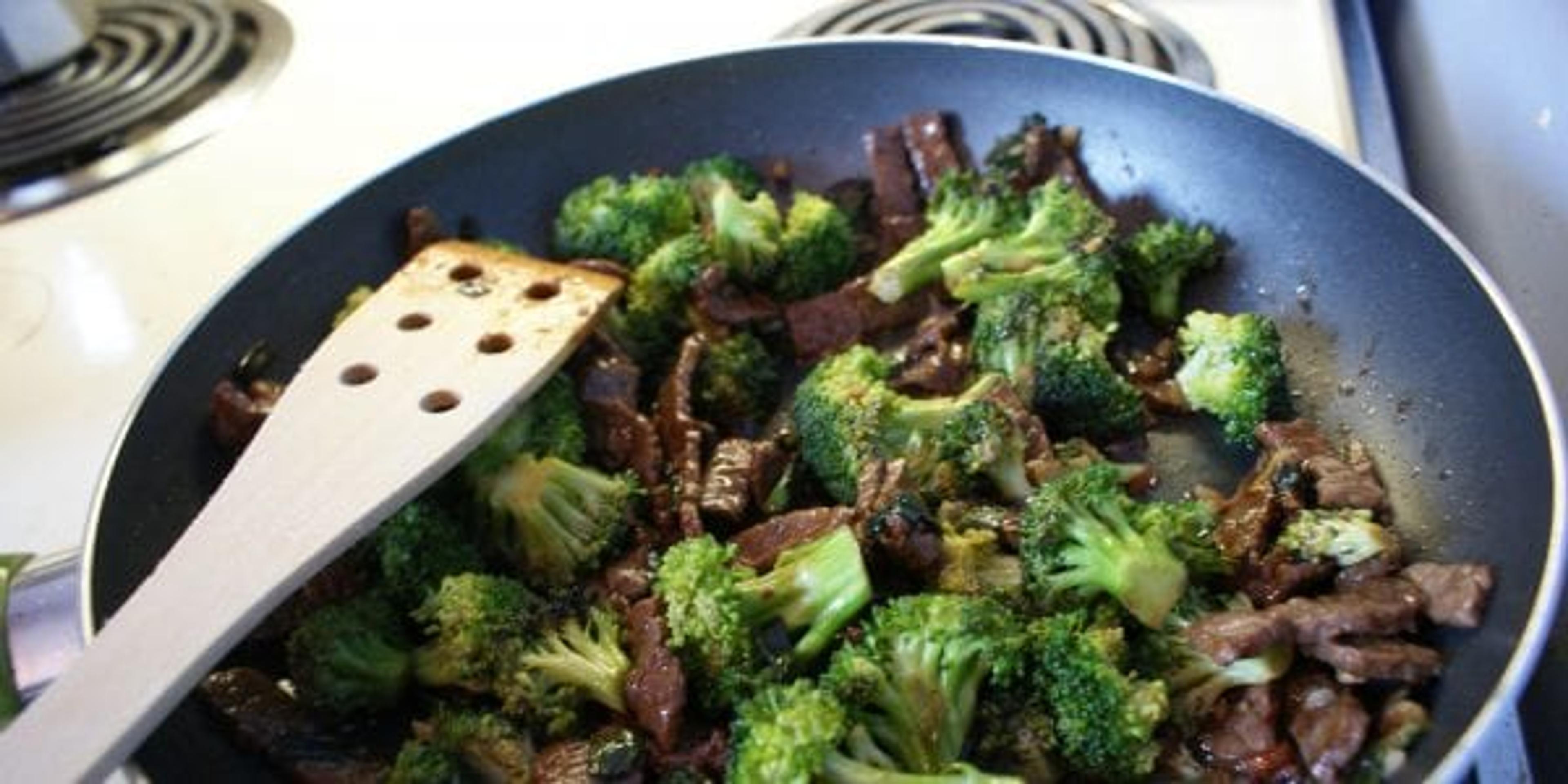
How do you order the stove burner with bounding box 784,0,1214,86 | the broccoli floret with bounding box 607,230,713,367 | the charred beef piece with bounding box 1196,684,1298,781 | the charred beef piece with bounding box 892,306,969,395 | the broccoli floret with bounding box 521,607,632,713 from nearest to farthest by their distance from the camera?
the charred beef piece with bounding box 1196,684,1298,781 < the broccoli floret with bounding box 521,607,632,713 < the charred beef piece with bounding box 892,306,969,395 < the broccoli floret with bounding box 607,230,713,367 < the stove burner with bounding box 784,0,1214,86

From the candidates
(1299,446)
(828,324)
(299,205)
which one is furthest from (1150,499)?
(299,205)

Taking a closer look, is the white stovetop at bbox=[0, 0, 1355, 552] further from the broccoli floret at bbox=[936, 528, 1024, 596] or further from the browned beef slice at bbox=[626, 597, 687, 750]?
the broccoli floret at bbox=[936, 528, 1024, 596]

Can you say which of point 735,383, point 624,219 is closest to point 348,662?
point 735,383

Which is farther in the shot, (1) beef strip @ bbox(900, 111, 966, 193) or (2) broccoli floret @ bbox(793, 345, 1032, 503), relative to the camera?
(1) beef strip @ bbox(900, 111, 966, 193)

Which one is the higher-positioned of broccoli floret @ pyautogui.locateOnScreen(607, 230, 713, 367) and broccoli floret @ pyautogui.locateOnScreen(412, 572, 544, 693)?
broccoli floret @ pyautogui.locateOnScreen(607, 230, 713, 367)

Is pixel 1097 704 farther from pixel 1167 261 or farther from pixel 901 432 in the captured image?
pixel 1167 261

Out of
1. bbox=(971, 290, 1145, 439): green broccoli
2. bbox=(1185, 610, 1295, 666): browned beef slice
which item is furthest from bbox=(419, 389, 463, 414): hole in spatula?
bbox=(1185, 610, 1295, 666): browned beef slice

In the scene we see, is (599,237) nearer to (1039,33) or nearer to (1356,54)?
(1039,33)
